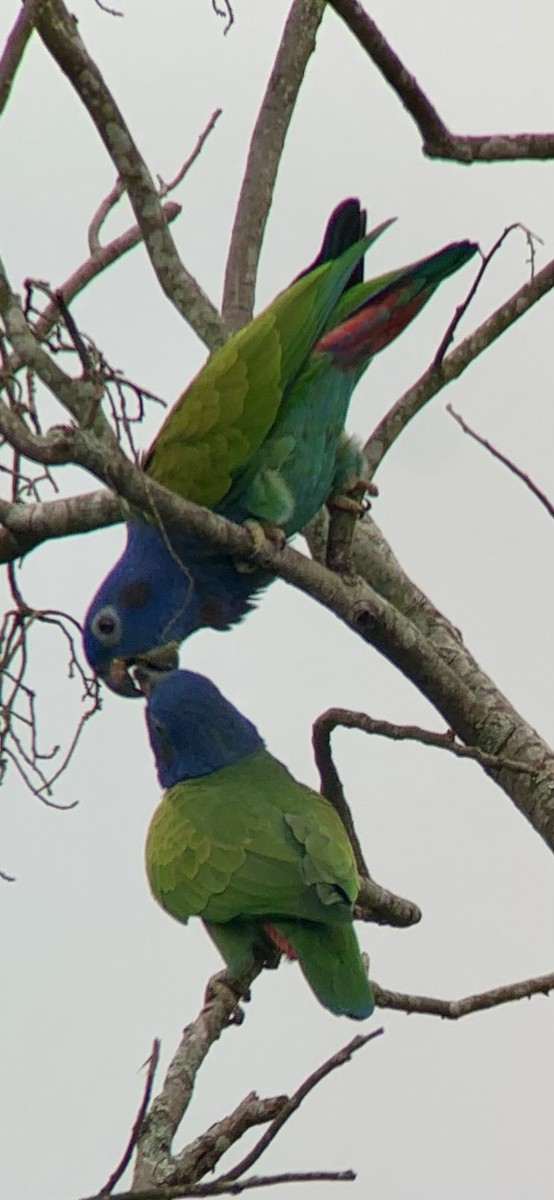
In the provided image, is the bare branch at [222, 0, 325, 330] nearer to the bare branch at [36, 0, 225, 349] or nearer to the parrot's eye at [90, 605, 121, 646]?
the bare branch at [36, 0, 225, 349]

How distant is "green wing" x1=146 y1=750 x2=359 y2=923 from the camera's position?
4.04 metres

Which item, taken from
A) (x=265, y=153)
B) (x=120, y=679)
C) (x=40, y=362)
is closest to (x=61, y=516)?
(x=40, y=362)

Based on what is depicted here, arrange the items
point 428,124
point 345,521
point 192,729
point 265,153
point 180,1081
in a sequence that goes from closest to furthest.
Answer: point 180,1081 → point 428,124 → point 345,521 → point 192,729 → point 265,153

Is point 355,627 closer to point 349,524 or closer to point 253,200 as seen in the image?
point 349,524

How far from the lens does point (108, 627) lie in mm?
4934

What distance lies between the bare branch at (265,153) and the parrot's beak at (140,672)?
4.26 ft

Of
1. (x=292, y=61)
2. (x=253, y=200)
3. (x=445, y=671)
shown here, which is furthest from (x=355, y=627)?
(x=292, y=61)

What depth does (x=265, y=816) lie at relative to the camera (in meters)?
4.38

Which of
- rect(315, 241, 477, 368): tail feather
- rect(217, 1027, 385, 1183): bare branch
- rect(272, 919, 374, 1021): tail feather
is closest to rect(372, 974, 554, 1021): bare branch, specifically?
rect(272, 919, 374, 1021): tail feather

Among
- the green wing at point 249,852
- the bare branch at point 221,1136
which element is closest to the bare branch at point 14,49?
the green wing at point 249,852

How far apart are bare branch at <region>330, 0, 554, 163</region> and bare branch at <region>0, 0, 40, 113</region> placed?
0.81 meters

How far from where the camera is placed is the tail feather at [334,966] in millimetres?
3867

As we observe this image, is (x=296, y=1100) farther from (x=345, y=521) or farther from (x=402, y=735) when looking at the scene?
(x=345, y=521)

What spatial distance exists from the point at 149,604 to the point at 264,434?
0.73 m
